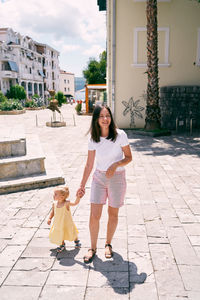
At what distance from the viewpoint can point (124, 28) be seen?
571 inches

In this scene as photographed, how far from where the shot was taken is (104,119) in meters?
2.90

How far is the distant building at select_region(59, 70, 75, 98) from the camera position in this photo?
87188 mm

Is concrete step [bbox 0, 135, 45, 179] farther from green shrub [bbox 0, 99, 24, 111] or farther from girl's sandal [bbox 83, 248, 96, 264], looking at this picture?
green shrub [bbox 0, 99, 24, 111]

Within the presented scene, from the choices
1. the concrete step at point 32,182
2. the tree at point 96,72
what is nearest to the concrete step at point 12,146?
the concrete step at point 32,182

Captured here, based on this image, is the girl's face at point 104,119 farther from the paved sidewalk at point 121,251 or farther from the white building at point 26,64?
the white building at point 26,64

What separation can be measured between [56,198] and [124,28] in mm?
13650

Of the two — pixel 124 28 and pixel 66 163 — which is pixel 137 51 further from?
pixel 66 163

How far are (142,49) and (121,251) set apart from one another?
44.2 ft

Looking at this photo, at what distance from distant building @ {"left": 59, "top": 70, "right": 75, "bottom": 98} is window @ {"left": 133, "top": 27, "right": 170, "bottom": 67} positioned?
73.8m

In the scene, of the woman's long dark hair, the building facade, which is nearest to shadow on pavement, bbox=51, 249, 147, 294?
the woman's long dark hair

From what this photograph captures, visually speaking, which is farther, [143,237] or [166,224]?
[166,224]

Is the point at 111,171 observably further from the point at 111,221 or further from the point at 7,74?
the point at 7,74

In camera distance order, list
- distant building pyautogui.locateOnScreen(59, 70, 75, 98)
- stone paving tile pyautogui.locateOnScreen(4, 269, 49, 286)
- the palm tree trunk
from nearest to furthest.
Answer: stone paving tile pyautogui.locateOnScreen(4, 269, 49, 286) < the palm tree trunk < distant building pyautogui.locateOnScreen(59, 70, 75, 98)

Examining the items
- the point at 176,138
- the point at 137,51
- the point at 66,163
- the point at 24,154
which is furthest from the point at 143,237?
the point at 137,51
